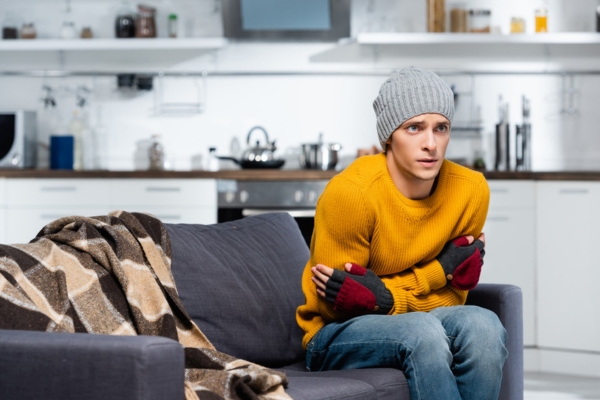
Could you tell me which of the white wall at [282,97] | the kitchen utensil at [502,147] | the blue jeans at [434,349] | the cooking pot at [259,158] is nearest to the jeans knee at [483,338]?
the blue jeans at [434,349]

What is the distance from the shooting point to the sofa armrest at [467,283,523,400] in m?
2.37

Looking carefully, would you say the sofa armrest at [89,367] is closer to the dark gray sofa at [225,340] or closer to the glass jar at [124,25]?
the dark gray sofa at [225,340]

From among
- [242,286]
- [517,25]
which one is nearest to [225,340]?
[242,286]

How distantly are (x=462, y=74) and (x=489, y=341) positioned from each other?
324 centimetres

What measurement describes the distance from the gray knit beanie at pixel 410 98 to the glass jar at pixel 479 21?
2.85 m

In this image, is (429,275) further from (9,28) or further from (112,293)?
(9,28)

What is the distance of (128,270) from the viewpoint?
209 centimetres

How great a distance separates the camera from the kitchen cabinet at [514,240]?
175 inches

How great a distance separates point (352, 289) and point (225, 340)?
1.22ft

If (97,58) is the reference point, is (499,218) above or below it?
below

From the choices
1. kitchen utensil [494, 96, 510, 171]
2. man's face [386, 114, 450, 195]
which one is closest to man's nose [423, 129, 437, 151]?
man's face [386, 114, 450, 195]

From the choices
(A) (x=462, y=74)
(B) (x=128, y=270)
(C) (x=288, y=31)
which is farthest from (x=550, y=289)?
(B) (x=128, y=270)

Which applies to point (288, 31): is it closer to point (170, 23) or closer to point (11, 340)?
point (170, 23)

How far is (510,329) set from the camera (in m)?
2.40
